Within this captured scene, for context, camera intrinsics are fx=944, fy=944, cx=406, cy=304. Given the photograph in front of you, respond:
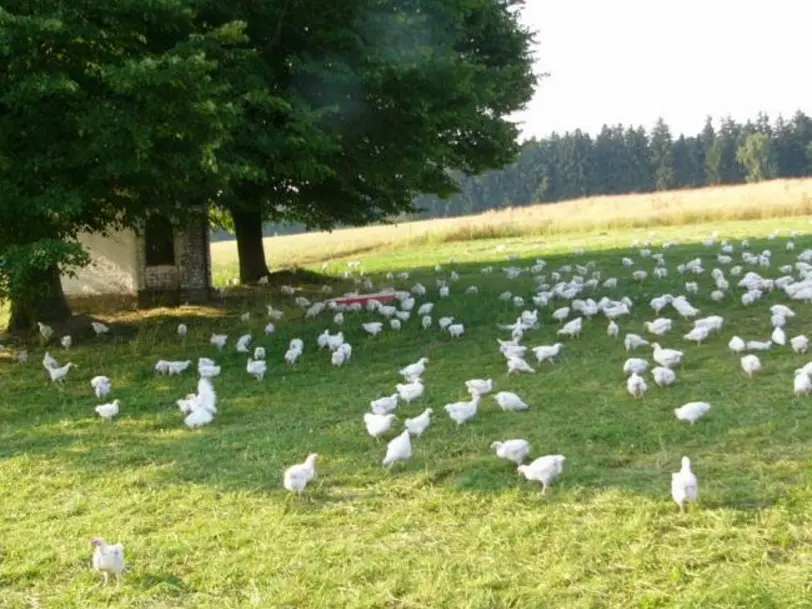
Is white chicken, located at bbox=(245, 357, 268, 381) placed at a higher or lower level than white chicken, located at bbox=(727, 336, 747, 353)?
lower

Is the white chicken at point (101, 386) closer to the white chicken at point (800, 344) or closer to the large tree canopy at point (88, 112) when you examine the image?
the large tree canopy at point (88, 112)

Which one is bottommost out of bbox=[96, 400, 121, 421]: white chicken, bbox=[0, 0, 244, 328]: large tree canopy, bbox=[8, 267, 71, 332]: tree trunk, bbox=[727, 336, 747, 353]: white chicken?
bbox=[96, 400, 121, 421]: white chicken

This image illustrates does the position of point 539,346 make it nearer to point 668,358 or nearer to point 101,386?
point 668,358

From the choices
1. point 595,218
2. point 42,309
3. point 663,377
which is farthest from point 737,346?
point 595,218

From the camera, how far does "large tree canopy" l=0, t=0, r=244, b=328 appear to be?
1236 centimetres

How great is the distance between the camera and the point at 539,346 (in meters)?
13.0

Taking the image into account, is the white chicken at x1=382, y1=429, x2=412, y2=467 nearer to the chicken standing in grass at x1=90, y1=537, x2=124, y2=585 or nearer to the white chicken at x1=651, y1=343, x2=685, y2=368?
the chicken standing in grass at x1=90, y1=537, x2=124, y2=585

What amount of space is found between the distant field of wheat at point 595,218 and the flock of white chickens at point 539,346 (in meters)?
15.4

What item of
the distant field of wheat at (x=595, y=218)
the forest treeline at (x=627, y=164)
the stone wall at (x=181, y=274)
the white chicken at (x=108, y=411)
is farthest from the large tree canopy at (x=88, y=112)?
the forest treeline at (x=627, y=164)

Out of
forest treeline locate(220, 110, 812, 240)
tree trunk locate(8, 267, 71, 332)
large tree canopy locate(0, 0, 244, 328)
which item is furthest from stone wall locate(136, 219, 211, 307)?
forest treeline locate(220, 110, 812, 240)

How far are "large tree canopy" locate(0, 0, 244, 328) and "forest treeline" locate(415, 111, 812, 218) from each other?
9167 cm

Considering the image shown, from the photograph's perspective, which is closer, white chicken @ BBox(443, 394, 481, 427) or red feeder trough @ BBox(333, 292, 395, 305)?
white chicken @ BBox(443, 394, 481, 427)

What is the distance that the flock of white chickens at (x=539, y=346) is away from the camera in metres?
7.57

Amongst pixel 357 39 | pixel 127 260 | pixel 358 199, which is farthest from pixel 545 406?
pixel 127 260
